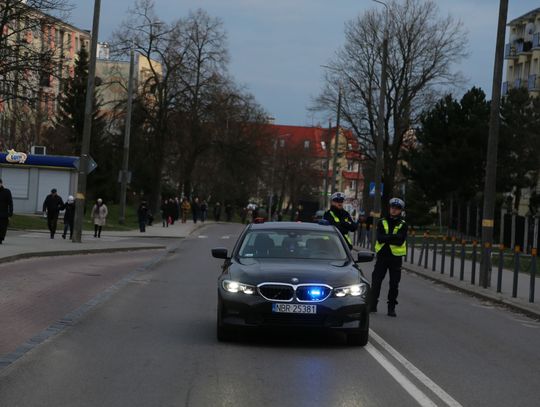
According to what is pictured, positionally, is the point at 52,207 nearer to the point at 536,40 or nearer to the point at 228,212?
the point at 228,212

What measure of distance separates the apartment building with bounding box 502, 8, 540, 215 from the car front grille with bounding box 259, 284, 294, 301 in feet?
211

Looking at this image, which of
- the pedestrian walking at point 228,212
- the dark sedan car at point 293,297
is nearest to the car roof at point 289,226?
the dark sedan car at point 293,297

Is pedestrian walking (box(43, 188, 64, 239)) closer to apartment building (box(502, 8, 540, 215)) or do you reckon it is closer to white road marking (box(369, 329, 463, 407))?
white road marking (box(369, 329, 463, 407))

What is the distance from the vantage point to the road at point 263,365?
805 cm

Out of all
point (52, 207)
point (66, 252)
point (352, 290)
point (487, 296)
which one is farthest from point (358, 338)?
point (52, 207)

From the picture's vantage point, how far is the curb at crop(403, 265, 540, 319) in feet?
57.5

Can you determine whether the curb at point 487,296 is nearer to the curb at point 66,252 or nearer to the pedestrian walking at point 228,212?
the curb at point 66,252

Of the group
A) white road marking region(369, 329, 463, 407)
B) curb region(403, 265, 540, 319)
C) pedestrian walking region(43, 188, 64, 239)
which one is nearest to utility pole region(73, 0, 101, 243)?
pedestrian walking region(43, 188, 64, 239)

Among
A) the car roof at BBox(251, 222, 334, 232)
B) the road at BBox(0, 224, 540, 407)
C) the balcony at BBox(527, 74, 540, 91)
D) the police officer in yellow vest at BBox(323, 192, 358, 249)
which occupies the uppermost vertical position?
the balcony at BBox(527, 74, 540, 91)

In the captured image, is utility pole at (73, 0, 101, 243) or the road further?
utility pole at (73, 0, 101, 243)

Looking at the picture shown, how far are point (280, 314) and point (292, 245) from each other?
179 cm

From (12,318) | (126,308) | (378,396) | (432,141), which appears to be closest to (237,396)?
(378,396)

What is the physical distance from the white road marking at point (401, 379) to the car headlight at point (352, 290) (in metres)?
0.63

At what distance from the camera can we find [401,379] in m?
9.11
